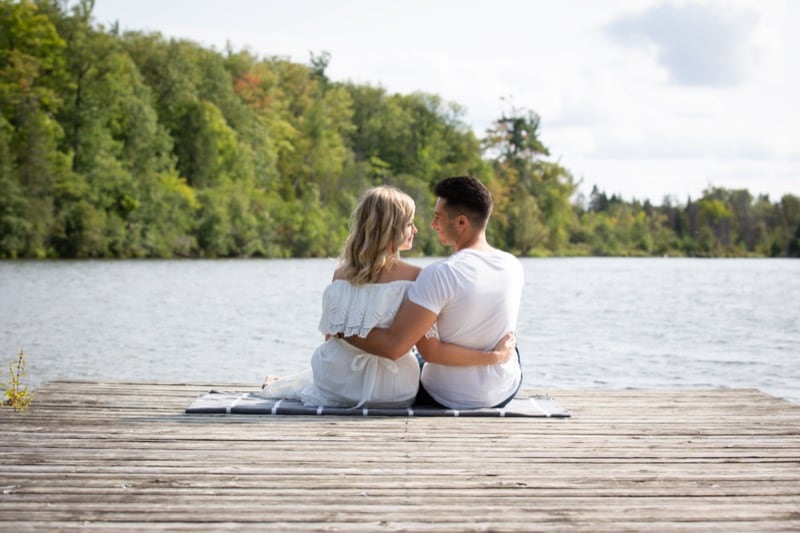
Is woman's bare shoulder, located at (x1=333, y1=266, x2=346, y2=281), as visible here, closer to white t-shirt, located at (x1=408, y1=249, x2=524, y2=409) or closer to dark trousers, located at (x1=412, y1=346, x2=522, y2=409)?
white t-shirt, located at (x1=408, y1=249, x2=524, y2=409)

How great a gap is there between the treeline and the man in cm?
3904

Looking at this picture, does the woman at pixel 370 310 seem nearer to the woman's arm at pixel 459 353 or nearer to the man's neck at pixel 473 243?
the woman's arm at pixel 459 353

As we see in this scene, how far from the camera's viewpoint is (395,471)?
12.8 feet

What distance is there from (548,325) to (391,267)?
18106 mm

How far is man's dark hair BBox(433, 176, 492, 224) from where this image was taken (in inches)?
191

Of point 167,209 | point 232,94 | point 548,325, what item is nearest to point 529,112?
point 232,94

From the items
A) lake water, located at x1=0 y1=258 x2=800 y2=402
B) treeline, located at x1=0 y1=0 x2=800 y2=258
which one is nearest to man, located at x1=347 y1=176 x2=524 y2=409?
lake water, located at x1=0 y1=258 x2=800 y2=402

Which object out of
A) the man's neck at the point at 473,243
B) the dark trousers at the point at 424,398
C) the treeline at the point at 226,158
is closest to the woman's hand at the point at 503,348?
the dark trousers at the point at 424,398

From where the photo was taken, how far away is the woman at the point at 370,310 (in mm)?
4891

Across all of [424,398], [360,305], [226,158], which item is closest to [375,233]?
[360,305]

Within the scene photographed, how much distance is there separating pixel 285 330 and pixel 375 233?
15.8 m

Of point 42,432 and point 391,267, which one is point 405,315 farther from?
point 42,432

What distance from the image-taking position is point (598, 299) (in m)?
31.6

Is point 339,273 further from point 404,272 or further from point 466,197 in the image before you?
point 466,197
